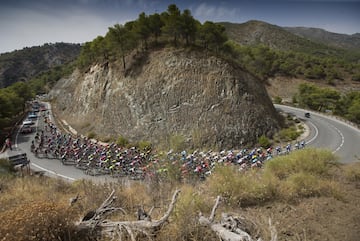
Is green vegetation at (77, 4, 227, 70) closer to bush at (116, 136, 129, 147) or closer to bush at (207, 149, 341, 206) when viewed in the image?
bush at (116, 136, 129, 147)

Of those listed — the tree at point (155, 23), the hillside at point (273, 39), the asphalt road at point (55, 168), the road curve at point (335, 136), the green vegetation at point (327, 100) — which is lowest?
the asphalt road at point (55, 168)

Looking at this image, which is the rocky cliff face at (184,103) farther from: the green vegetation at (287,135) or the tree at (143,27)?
the tree at (143,27)

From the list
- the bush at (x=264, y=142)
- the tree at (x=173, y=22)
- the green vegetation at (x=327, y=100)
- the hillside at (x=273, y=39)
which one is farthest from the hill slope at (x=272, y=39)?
the bush at (x=264, y=142)

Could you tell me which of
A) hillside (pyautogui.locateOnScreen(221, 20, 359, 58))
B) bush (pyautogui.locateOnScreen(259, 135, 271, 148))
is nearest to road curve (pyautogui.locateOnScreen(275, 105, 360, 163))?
bush (pyautogui.locateOnScreen(259, 135, 271, 148))

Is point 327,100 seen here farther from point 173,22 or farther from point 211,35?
point 173,22

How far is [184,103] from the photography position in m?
27.3

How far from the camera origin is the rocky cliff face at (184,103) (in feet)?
84.6

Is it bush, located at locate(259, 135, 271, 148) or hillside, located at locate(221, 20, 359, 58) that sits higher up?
hillside, located at locate(221, 20, 359, 58)

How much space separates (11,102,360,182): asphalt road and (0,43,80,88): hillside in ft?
412

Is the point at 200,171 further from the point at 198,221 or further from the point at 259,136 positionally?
the point at 259,136

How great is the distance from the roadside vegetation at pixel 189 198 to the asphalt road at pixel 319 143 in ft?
24.9

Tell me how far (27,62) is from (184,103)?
172 meters

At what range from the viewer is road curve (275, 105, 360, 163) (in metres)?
21.8

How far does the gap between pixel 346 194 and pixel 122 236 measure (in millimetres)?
6254
